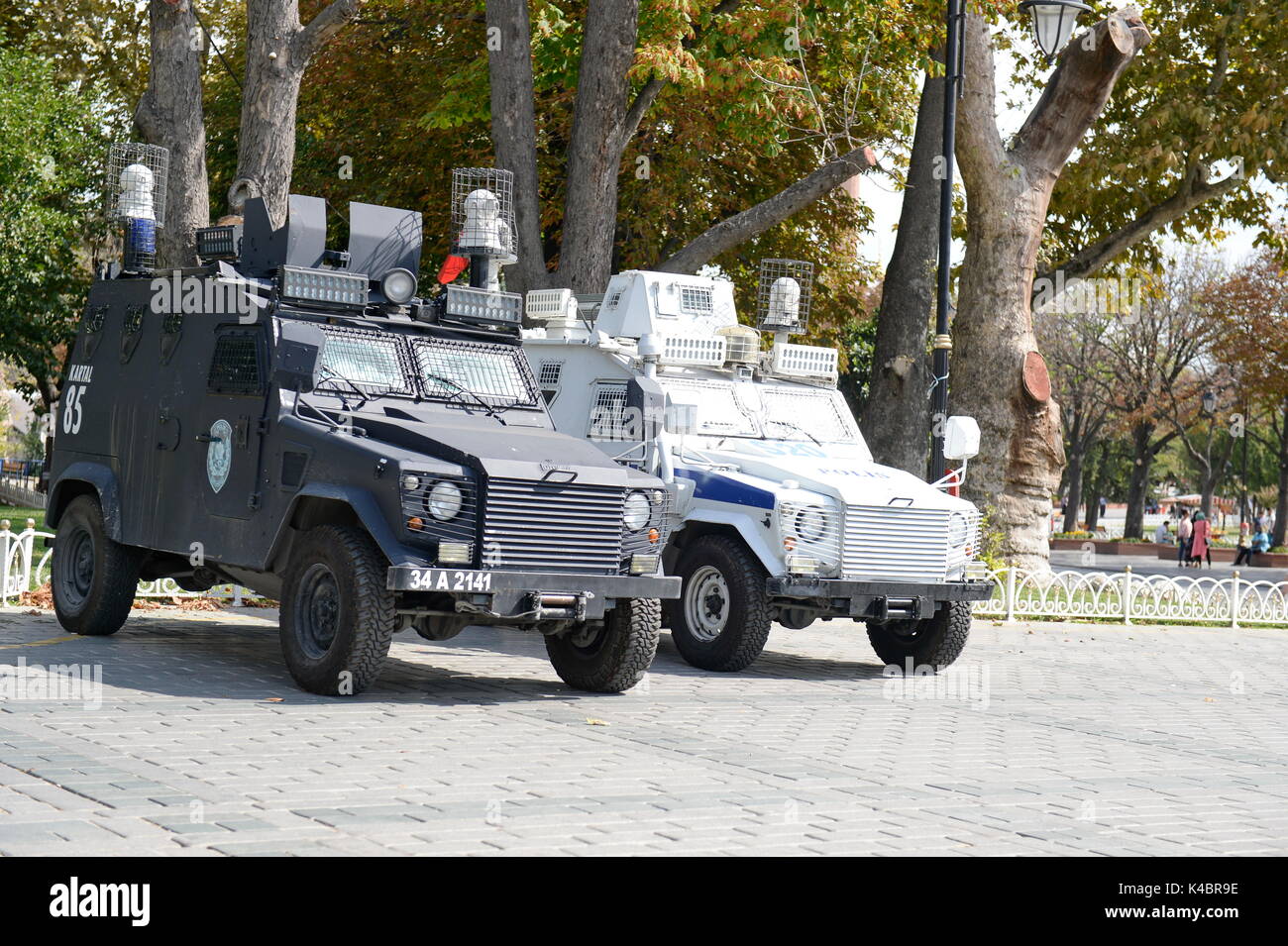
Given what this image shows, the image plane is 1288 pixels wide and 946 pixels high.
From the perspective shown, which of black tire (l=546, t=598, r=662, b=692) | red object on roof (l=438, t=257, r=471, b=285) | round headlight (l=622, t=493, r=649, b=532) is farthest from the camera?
red object on roof (l=438, t=257, r=471, b=285)

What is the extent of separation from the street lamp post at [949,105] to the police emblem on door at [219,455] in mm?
9453

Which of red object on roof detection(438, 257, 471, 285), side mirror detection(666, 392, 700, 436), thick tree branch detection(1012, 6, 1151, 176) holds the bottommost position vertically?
side mirror detection(666, 392, 700, 436)

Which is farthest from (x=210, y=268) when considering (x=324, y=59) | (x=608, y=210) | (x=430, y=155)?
(x=324, y=59)

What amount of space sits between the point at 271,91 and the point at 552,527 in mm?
7922

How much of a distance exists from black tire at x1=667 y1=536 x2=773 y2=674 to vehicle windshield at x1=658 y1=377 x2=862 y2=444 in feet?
4.73

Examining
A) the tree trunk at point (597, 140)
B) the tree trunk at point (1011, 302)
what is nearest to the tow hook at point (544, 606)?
the tree trunk at point (597, 140)

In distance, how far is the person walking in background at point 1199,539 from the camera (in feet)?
142

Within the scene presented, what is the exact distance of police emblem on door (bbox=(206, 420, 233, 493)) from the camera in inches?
430

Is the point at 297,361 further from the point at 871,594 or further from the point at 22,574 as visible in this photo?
the point at 22,574

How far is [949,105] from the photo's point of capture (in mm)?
18344

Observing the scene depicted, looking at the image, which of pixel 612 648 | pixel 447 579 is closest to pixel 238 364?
pixel 447 579

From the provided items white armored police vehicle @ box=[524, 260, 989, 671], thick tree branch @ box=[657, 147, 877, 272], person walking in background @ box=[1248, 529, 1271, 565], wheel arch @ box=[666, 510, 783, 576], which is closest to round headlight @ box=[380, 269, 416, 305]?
white armored police vehicle @ box=[524, 260, 989, 671]

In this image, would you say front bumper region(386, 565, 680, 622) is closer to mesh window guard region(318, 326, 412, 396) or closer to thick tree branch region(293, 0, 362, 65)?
mesh window guard region(318, 326, 412, 396)
